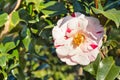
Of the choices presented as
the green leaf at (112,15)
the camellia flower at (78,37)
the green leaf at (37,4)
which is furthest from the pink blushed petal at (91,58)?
the green leaf at (37,4)

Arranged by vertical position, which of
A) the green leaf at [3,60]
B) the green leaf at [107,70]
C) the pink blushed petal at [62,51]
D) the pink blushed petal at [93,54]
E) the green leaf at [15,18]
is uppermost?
the green leaf at [15,18]

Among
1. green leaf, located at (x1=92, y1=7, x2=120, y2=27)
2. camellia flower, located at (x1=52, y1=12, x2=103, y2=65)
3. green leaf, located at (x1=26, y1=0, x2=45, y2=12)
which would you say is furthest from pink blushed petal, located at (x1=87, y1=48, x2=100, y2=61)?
green leaf, located at (x1=26, y1=0, x2=45, y2=12)

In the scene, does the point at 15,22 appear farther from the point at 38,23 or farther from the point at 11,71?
the point at 11,71

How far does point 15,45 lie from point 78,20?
0.29 m

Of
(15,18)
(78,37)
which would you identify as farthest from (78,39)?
(15,18)

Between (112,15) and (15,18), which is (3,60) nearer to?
(15,18)

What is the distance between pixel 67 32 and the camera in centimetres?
126

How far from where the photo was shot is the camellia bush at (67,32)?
1243mm

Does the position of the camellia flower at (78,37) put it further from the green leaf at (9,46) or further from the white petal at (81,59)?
the green leaf at (9,46)

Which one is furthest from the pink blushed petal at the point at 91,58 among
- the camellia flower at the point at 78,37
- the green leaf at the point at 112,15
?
the green leaf at the point at 112,15

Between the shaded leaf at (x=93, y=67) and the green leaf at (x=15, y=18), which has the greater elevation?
the green leaf at (x=15, y=18)

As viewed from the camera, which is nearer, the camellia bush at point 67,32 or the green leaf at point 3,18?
the camellia bush at point 67,32

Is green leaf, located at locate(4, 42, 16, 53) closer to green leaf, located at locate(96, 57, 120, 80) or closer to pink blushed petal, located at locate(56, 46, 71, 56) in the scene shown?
pink blushed petal, located at locate(56, 46, 71, 56)

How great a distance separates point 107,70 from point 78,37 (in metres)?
0.15
